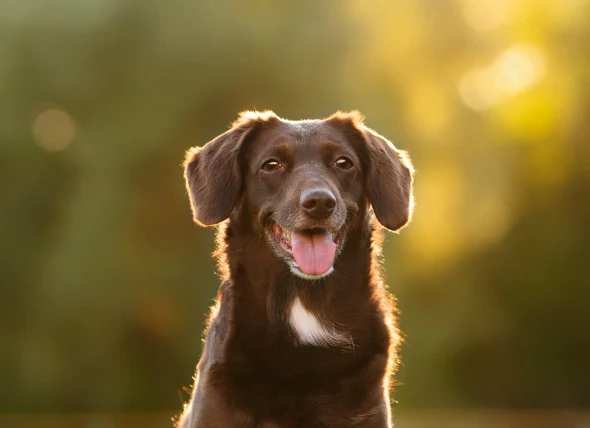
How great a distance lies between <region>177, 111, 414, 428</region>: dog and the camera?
6.38 metres

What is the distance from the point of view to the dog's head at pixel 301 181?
6.51 metres

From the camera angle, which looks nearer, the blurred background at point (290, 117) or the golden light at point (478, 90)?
the blurred background at point (290, 117)

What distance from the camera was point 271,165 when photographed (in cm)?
686

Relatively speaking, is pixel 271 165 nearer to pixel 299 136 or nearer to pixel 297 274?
pixel 299 136

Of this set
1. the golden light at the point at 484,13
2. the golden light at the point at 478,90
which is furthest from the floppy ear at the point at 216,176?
the golden light at the point at 484,13

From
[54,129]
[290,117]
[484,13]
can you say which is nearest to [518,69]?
[484,13]

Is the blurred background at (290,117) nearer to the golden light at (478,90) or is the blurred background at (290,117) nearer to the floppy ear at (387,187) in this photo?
the golden light at (478,90)

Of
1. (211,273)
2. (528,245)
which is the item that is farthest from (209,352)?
(528,245)

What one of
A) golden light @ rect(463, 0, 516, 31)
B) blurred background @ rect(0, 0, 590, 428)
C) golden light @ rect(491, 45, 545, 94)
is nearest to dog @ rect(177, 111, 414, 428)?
blurred background @ rect(0, 0, 590, 428)

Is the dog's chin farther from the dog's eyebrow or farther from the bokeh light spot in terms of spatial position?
the bokeh light spot

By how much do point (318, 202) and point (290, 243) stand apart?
369 millimetres

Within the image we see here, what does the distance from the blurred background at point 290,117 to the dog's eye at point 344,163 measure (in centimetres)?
1666

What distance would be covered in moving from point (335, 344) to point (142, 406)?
1877 cm

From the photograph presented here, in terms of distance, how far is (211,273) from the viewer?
2441 centimetres
